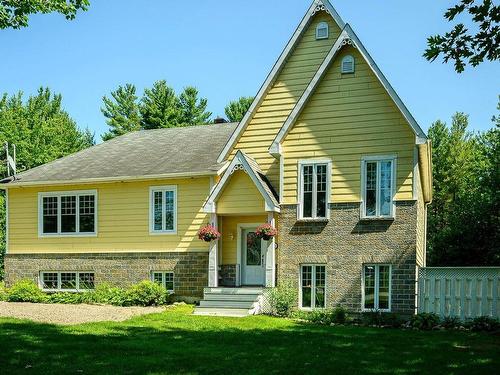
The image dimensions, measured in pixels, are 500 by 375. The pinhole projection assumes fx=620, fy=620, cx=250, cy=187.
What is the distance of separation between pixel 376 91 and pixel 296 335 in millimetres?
8974

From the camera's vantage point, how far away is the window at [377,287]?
19766 millimetres

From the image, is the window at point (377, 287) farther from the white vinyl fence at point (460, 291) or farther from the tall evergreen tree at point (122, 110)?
the tall evergreen tree at point (122, 110)

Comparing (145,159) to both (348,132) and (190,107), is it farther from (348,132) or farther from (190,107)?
(190,107)

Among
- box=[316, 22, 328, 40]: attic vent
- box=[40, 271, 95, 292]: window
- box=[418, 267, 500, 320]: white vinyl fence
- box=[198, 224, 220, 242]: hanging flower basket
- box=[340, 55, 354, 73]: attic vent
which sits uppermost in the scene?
box=[316, 22, 328, 40]: attic vent

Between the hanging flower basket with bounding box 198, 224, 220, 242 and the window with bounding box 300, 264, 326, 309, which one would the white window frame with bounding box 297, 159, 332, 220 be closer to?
the window with bounding box 300, 264, 326, 309

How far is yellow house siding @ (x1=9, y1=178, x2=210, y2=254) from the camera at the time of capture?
23.4 metres

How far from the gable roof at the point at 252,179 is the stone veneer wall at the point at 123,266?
99.1 inches

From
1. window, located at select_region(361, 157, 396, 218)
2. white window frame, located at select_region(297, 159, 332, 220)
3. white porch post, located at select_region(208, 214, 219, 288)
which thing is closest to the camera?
window, located at select_region(361, 157, 396, 218)

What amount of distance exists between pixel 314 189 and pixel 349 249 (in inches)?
92.4

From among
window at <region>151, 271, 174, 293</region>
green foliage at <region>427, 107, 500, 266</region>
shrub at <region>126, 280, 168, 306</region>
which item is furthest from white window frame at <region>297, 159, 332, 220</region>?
green foliage at <region>427, 107, 500, 266</region>

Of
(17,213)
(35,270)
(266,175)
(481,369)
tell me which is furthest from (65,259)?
(481,369)

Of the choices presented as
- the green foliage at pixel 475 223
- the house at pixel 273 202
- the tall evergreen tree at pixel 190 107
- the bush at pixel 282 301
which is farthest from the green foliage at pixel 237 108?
the bush at pixel 282 301

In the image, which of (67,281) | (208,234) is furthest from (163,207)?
(67,281)

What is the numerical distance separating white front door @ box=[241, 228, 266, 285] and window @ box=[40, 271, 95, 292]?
654 cm
